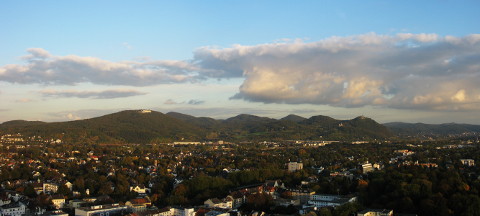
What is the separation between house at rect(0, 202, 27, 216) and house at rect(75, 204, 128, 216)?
496 cm

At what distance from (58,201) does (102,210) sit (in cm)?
728

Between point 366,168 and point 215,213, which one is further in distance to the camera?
point 366,168

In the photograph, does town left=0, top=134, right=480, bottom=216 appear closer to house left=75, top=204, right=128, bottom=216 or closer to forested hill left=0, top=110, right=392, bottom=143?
house left=75, top=204, right=128, bottom=216

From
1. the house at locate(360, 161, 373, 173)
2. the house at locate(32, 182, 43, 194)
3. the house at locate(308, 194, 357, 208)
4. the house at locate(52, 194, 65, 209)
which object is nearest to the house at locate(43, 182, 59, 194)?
the house at locate(32, 182, 43, 194)

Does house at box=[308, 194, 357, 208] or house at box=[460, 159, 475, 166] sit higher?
house at box=[460, 159, 475, 166]

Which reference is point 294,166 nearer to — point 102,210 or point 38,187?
point 38,187

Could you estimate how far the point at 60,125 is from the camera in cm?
11856

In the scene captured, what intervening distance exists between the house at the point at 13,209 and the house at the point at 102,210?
4.96 metres

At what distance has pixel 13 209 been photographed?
113ft

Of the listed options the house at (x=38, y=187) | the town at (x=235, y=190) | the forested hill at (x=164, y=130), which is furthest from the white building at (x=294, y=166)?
the forested hill at (x=164, y=130)

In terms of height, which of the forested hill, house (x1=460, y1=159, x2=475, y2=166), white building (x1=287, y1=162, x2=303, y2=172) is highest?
the forested hill

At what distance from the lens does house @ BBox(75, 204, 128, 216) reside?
32.0 m

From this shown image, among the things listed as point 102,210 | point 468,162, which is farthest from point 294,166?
point 102,210

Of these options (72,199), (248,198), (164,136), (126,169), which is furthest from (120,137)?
(248,198)
